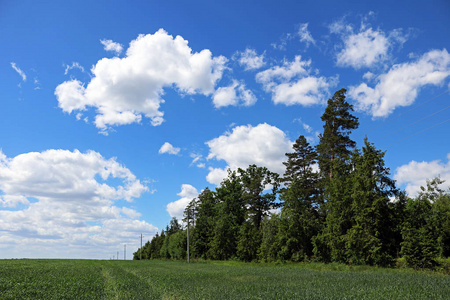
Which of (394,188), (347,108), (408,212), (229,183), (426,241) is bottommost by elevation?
(426,241)

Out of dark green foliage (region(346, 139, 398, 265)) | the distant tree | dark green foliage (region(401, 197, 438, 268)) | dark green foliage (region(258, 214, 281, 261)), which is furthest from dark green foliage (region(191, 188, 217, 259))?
dark green foliage (region(401, 197, 438, 268))

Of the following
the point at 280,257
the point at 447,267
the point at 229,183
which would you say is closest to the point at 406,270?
the point at 447,267

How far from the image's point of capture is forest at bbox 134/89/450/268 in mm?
35531

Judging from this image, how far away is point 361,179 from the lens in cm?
4000

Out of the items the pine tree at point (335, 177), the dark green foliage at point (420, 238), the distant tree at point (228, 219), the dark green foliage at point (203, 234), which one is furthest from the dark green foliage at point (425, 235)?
the dark green foliage at point (203, 234)

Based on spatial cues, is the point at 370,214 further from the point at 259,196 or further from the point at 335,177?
the point at 259,196

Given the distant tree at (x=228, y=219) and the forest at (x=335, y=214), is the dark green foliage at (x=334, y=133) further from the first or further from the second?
the distant tree at (x=228, y=219)

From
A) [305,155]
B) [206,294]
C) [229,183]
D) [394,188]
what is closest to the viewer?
[206,294]

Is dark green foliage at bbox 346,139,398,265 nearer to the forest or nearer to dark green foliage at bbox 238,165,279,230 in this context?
the forest

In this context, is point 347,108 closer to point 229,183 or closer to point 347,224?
point 347,224

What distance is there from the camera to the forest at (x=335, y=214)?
3553 centimetres

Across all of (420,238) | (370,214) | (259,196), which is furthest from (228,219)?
(420,238)

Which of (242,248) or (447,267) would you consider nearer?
(447,267)

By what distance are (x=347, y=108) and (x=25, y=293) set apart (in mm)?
48629
